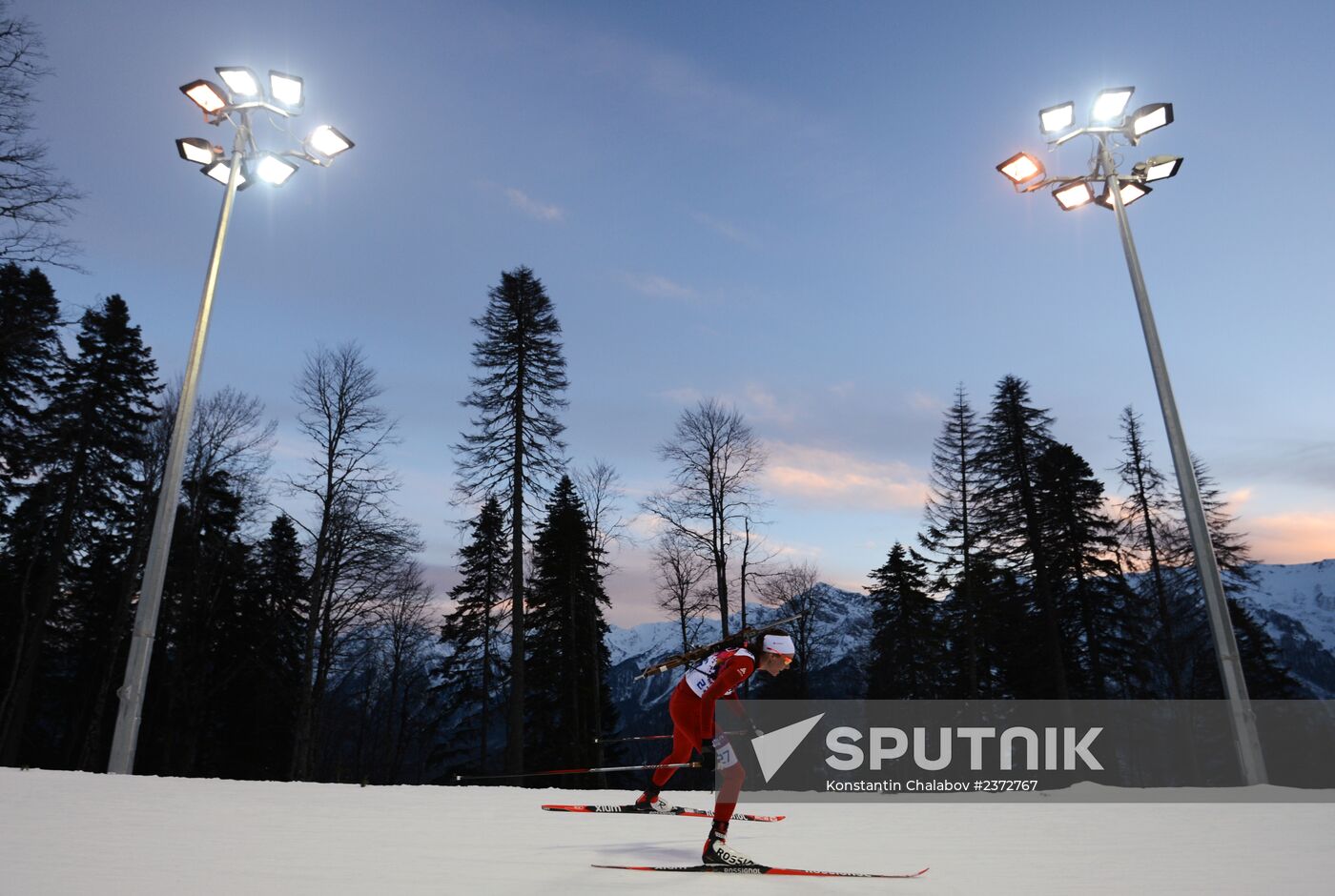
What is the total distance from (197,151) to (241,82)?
1351 mm

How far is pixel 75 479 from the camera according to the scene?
85.1ft

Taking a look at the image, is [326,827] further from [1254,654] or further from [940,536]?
[1254,654]

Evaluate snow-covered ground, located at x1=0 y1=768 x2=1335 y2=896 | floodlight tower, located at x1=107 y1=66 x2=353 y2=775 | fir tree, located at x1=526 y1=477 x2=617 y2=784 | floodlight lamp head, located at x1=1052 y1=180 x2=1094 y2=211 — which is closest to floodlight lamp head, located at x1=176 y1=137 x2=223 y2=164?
floodlight tower, located at x1=107 y1=66 x2=353 y2=775

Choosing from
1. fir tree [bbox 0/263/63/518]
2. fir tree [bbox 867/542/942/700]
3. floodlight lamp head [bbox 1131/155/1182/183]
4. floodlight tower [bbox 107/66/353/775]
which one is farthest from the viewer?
fir tree [bbox 867/542/942/700]

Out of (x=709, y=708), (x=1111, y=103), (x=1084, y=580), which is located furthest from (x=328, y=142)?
(x=1084, y=580)

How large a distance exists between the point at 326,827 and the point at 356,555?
18.6 m

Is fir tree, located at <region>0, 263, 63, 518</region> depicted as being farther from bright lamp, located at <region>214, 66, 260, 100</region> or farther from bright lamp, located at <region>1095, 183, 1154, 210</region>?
bright lamp, located at <region>1095, 183, 1154, 210</region>

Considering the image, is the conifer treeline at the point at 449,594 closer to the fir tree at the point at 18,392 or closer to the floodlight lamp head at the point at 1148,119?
the fir tree at the point at 18,392

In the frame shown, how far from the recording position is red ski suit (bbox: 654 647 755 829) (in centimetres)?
538

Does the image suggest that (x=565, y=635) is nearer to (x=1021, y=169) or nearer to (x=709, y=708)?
(x=1021, y=169)

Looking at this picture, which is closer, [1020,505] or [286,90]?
[286,90]

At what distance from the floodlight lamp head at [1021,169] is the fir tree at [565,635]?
25.7m

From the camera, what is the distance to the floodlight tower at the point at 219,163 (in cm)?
1060

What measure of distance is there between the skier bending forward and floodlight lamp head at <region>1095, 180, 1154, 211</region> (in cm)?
1098
